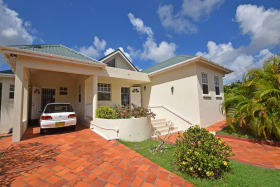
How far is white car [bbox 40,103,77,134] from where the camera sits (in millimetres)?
5195

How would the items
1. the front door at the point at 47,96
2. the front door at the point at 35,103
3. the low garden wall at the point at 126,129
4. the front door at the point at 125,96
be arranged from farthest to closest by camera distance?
the front door at the point at 125,96
the front door at the point at 47,96
the front door at the point at 35,103
the low garden wall at the point at 126,129

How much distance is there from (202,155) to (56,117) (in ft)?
19.7

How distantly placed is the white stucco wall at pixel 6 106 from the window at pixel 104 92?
24.0ft

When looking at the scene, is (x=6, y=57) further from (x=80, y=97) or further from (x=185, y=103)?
(x=185, y=103)

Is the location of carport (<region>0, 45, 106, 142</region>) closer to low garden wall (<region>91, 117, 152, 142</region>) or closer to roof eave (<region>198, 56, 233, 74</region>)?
low garden wall (<region>91, 117, 152, 142</region>)

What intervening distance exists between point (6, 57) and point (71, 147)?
5.03 metres

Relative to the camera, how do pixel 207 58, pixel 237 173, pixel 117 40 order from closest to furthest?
pixel 237 173
pixel 207 58
pixel 117 40

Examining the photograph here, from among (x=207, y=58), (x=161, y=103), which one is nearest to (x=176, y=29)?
(x=207, y=58)

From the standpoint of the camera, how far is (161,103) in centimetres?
902

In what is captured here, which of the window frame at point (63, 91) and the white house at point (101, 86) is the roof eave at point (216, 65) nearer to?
the white house at point (101, 86)

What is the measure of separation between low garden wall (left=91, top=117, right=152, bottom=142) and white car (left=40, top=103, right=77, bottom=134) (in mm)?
1554

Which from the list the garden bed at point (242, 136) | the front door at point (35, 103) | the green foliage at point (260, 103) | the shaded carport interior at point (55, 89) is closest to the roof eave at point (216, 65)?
the green foliage at point (260, 103)

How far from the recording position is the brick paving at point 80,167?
2312 mm

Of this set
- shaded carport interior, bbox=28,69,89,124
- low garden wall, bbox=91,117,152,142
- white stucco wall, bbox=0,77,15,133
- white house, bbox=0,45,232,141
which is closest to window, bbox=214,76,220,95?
white house, bbox=0,45,232,141
